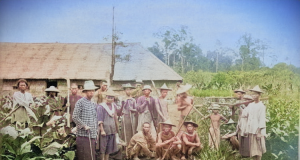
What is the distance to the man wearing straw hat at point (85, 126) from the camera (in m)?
5.31

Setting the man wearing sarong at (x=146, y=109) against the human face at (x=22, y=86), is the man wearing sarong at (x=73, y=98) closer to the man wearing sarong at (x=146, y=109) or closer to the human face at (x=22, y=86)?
the human face at (x=22, y=86)

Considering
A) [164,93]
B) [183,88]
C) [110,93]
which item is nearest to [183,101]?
[183,88]

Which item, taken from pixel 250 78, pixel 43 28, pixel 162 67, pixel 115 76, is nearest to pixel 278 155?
pixel 250 78

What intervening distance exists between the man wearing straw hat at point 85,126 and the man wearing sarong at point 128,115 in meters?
0.45

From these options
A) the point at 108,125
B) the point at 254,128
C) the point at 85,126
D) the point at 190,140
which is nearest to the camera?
the point at 85,126

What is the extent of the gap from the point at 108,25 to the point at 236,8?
2125 mm

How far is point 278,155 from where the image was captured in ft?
18.8

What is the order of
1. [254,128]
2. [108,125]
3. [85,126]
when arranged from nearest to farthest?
1. [85,126]
2. [108,125]
3. [254,128]

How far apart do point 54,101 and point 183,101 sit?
210 centimetres

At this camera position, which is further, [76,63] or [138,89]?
[76,63]

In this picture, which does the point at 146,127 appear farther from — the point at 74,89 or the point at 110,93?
the point at 74,89

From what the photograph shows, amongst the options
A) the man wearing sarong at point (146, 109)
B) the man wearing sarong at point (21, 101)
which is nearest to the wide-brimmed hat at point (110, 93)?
the man wearing sarong at point (146, 109)

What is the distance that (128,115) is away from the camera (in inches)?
217

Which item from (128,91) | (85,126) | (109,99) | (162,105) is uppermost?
(128,91)
